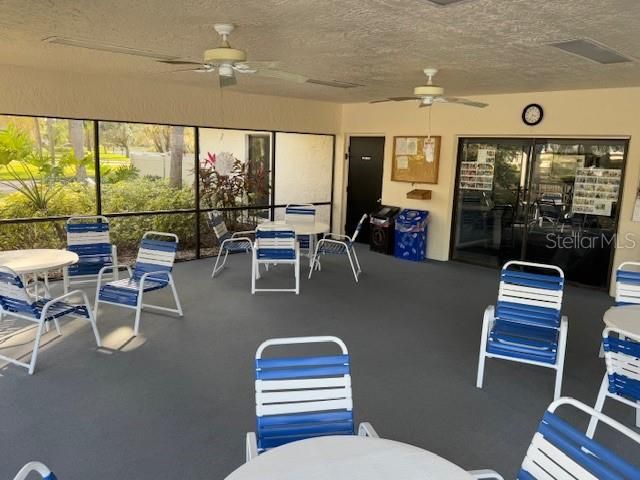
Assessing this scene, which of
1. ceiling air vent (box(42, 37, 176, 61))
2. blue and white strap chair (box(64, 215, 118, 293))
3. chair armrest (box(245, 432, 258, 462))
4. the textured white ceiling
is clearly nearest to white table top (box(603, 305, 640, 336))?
the textured white ceiling

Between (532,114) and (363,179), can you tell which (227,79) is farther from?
(363,179)

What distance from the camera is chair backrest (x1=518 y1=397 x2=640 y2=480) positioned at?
1.64 metres

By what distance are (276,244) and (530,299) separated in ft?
10.0

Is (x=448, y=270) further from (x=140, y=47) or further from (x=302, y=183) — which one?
(x=140, y=47)

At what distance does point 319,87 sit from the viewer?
6.80m

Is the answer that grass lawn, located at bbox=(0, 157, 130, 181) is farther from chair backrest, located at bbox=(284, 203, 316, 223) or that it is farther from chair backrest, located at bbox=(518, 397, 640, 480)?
chair backrest, located at bbox=(518, 397, 640, 480)

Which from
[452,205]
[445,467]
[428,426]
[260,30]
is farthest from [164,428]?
[452,205]

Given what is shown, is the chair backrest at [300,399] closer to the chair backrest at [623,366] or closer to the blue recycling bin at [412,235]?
the chair backrest at [623,366]

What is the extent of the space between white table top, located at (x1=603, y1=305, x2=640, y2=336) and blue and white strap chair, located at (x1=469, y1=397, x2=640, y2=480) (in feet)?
5.27

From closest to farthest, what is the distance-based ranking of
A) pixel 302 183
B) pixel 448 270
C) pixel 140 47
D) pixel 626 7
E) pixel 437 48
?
pixel 626 7
pixel 437 48
pixel 140 47
pixel 448 270
pixel 302 183

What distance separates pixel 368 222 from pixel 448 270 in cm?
205

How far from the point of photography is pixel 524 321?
3.96 meters

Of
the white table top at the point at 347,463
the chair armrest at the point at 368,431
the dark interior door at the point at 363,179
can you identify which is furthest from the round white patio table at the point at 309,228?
the white table top at the point at 347,463

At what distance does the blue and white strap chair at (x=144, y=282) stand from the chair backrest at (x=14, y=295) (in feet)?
2.54
